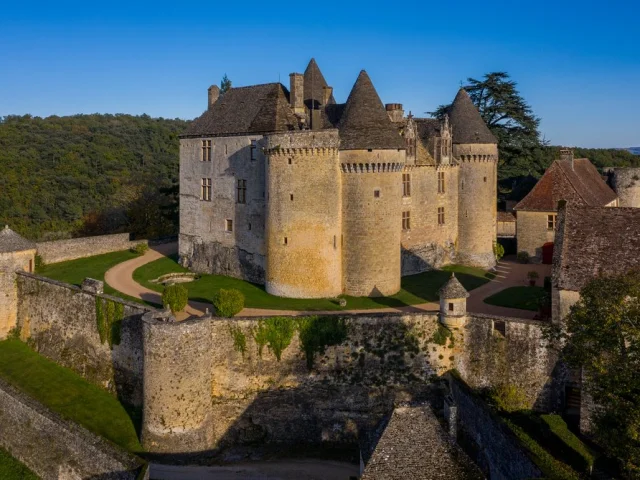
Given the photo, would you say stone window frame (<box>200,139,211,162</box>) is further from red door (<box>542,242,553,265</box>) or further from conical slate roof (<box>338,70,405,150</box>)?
red door (<box>542,242,553,265</box>)

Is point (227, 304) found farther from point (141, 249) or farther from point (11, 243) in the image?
point (141, 249)

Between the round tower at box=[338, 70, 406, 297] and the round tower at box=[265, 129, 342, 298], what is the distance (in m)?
0.49

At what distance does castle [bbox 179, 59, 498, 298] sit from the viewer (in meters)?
27.9

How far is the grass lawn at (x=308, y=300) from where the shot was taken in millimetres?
27016

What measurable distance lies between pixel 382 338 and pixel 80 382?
40.7 feet

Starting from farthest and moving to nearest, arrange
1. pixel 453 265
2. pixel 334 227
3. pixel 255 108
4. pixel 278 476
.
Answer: pixel 453 265, pixel 255 108, pixel 334 227, pixel 278 476

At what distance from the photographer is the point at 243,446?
2230cm

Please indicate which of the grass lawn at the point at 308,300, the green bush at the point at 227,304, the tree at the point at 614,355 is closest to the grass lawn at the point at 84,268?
the grass lawn at the point at 308,300

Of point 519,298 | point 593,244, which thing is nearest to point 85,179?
point 519,298

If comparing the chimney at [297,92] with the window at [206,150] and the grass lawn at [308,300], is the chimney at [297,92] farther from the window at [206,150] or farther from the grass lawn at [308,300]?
the grass lawn at [308,300]

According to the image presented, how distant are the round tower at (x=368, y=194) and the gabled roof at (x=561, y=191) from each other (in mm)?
12958

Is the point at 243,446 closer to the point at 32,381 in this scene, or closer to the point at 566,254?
the point at 32,381

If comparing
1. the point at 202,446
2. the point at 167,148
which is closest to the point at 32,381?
the point at 202,446

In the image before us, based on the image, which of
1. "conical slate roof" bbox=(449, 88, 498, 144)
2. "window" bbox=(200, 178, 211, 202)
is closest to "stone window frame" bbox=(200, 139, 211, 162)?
"window" bbox=(200, 178, 211, 202)
